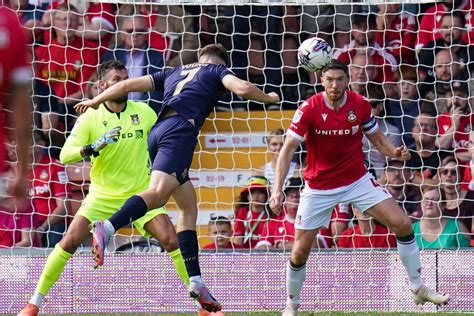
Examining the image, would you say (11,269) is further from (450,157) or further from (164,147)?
(450,157)

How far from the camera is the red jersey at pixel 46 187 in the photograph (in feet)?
43.5

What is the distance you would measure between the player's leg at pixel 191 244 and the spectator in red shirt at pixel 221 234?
2919mm

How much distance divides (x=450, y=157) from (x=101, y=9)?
435 cm

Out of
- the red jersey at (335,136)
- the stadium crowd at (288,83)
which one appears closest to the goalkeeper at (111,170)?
the red jersey at (335,136)

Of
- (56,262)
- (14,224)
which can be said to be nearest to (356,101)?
(56,262)

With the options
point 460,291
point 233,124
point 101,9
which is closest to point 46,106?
point 101,9

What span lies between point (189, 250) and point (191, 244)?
53 mm

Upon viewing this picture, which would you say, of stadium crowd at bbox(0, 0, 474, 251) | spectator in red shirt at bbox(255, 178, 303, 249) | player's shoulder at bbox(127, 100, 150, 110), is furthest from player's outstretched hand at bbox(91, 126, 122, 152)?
spectator in red shirt at bbox(255, 178, 303, 249)

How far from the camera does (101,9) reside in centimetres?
1378

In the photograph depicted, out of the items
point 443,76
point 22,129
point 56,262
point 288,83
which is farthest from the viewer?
point 288,83

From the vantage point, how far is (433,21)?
13.7 metres

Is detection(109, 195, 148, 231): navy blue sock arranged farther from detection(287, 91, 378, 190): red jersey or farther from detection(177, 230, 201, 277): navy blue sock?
detection(287, 91, 378, 190): red jersey

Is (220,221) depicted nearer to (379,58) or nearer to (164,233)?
(164,233)

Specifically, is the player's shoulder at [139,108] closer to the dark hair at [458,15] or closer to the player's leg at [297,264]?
the player's leg at [297,264]
